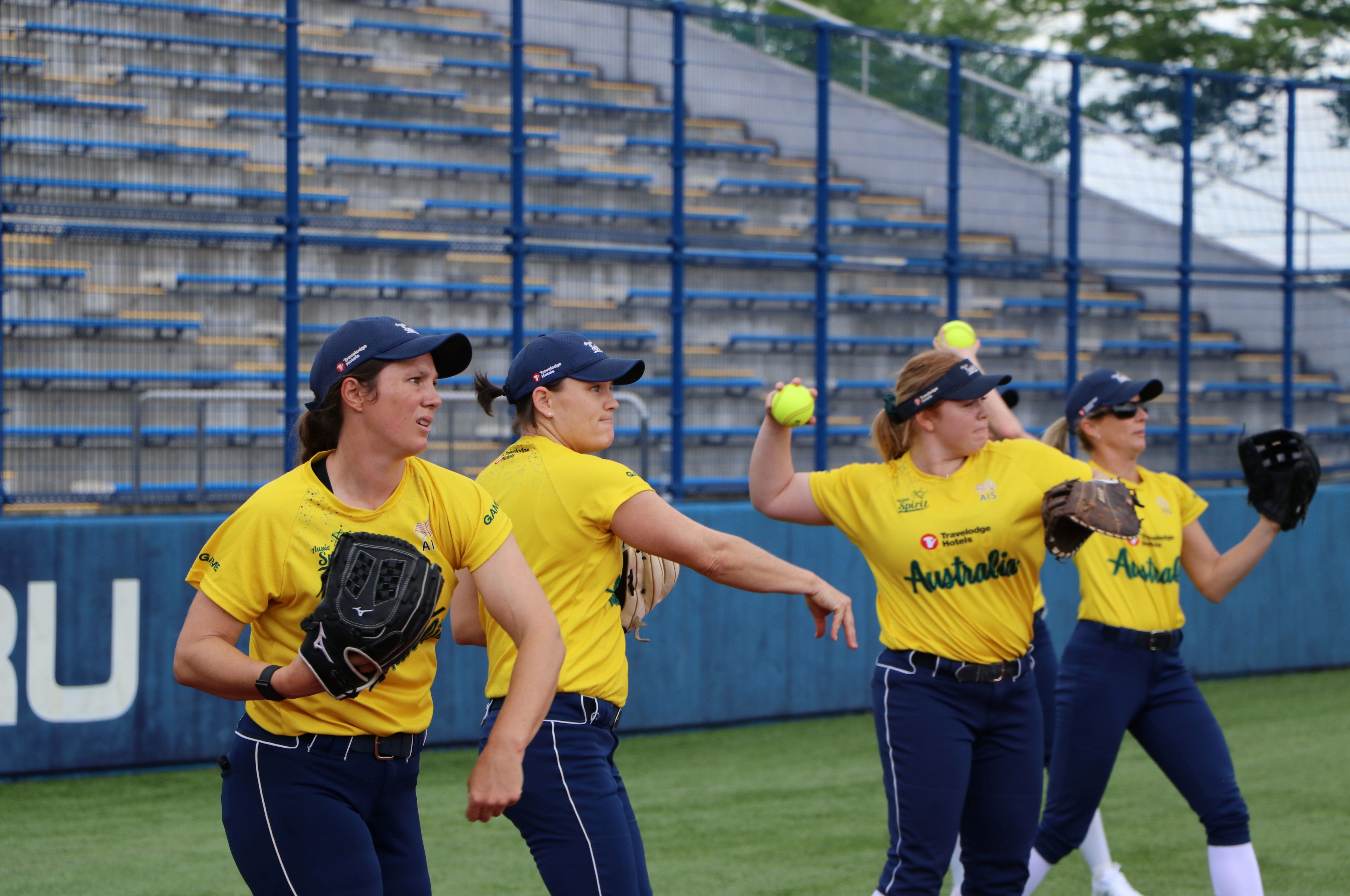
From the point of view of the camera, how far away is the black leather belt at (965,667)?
3975mm

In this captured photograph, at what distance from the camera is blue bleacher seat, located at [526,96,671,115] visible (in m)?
9.42

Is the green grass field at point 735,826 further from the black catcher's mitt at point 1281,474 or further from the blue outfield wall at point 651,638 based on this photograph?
the black catcher's mitt at point 1281,474

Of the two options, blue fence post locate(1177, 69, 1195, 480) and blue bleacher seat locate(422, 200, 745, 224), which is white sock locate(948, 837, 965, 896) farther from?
blue fence post locate(1177, 69, 1195, 480)

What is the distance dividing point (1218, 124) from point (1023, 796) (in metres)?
9.10

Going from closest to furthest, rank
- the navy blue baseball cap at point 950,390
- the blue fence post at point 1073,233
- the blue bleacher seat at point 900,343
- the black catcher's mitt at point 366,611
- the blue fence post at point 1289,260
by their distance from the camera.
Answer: the black catcher's mitt at point 366,611, the navy blue baseball cap at point 950,390, the blue fence post at point 1073,233, the blue bleacher seat at point 900,343, the blue fence post at point 1289,260

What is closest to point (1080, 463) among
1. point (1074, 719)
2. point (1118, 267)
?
point (1074, 719)

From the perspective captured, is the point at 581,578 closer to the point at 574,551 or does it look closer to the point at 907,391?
the point at 574,551

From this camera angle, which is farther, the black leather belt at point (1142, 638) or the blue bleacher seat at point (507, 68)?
the blue bleacher seat at point (507, 68)

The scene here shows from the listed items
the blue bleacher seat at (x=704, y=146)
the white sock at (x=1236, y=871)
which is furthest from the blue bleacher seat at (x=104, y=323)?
the white sock at (x=1236, y=871)

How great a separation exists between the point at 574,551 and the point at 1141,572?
2.47 m

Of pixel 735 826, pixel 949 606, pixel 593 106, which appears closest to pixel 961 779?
pixel 949 606

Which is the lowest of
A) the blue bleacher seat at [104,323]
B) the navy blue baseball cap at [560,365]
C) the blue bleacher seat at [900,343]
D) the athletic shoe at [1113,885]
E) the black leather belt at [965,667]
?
the athletic shoe at [1113,885]

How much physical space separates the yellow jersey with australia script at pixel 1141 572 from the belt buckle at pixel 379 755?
2.81 meters

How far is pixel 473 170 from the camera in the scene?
406 inches
